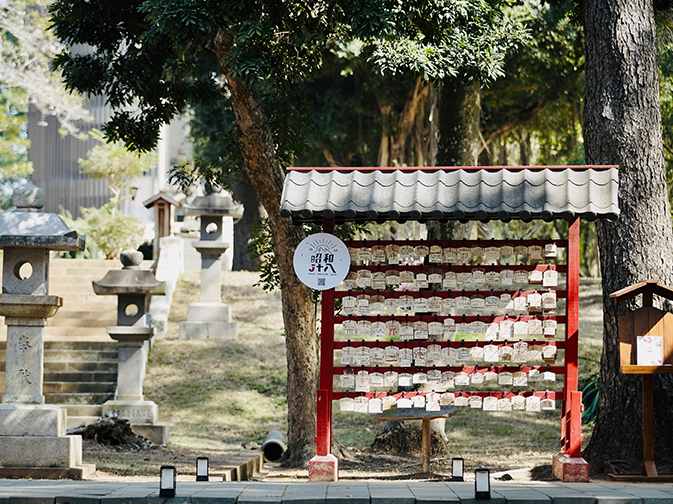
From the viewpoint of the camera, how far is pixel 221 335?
18.0 meters

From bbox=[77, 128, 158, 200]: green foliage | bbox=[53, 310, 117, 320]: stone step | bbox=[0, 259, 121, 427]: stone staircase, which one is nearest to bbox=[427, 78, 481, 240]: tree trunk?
bbox=[0, 259, 121, 427]: stone staircase

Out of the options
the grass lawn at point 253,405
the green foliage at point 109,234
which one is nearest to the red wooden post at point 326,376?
the grass lawn at point 253,405

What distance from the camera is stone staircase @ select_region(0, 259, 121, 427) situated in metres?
13.7

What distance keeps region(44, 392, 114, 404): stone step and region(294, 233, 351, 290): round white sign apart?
7614 millimetres

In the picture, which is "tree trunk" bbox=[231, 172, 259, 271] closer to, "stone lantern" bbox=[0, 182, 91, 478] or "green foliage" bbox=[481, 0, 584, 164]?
"green foliage" bbox=[481, 0, 584, 164]

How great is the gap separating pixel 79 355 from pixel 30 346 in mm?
5986

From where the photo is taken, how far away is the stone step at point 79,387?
45.9 ft

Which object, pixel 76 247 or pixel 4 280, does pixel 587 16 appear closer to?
pixel 76 247

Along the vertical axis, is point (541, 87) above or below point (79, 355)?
above

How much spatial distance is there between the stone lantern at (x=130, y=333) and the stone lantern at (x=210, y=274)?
4.44 m

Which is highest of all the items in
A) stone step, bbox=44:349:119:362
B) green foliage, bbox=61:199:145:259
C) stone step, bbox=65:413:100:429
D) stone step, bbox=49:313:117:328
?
green foliage, bbox=61:199:145:259

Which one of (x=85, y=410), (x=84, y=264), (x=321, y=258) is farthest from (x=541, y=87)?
(x=321, y=258)

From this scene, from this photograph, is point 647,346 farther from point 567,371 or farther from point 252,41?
point 252,41

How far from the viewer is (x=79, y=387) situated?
14.1 metres
